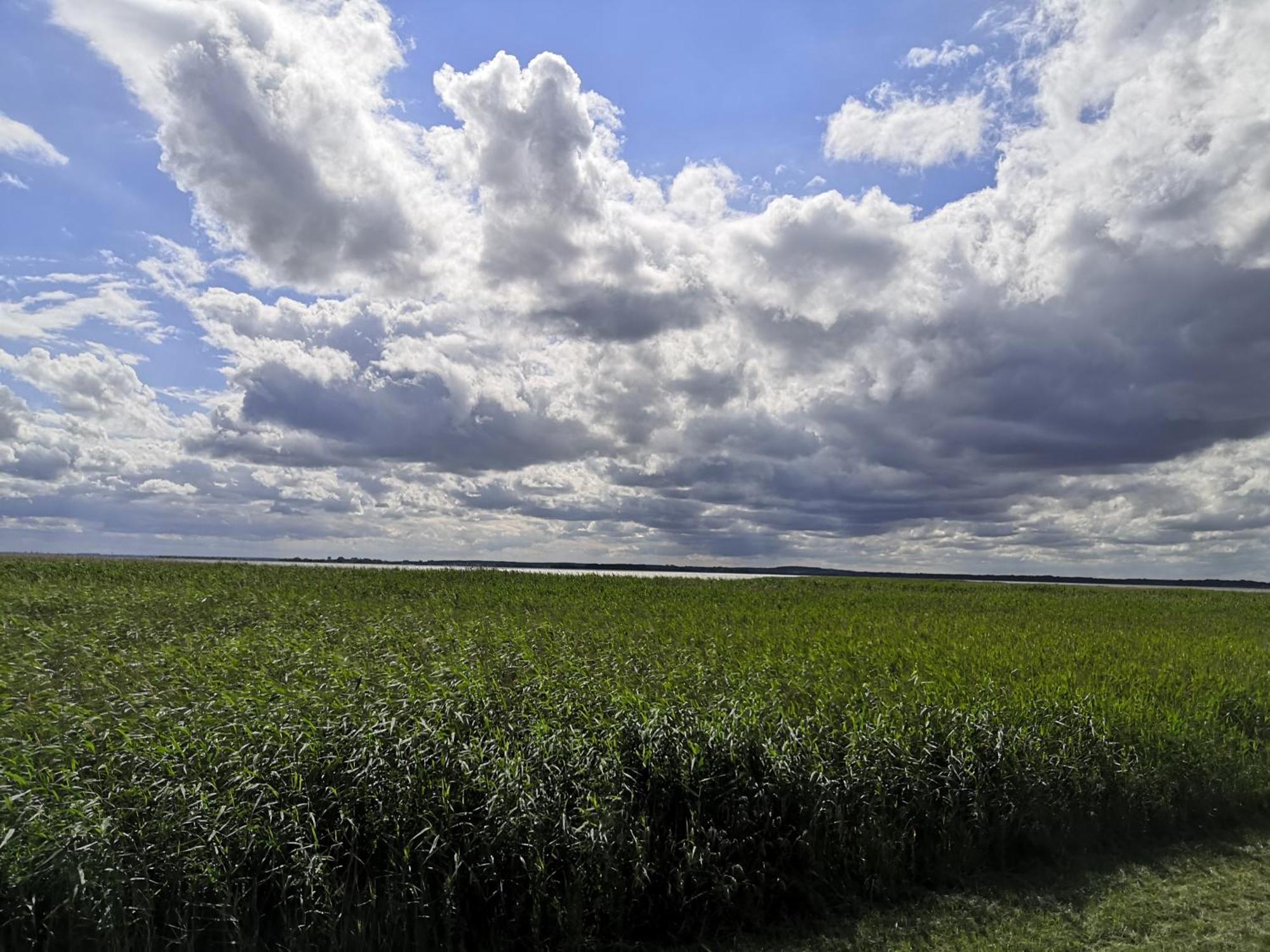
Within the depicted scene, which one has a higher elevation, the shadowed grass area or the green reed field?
the green reed field

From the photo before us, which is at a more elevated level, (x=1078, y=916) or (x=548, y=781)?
(x=548, y=781)

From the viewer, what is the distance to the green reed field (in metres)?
5.84

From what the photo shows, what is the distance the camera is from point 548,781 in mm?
6922

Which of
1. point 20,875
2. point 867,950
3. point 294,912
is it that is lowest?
point 867,950

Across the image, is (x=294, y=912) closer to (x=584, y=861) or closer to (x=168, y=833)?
(x=168, y=833)

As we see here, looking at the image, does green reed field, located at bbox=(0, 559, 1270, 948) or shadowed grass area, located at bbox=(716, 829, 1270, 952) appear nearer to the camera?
green reed field, located at bbox=(0, 559, 1270, 948)

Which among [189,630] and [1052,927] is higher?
[189,630]

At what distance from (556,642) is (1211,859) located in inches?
436

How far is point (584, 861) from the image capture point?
632cm

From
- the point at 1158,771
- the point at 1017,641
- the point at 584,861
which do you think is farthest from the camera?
the point at 1017,641

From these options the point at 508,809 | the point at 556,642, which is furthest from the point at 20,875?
the point at 556,642

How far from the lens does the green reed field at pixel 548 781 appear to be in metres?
5.84

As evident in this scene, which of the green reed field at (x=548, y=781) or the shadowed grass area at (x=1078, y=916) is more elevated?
the green reed field at (x=548, y=781)

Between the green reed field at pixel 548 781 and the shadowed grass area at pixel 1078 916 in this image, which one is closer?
the green reed field at pixel 548 781
